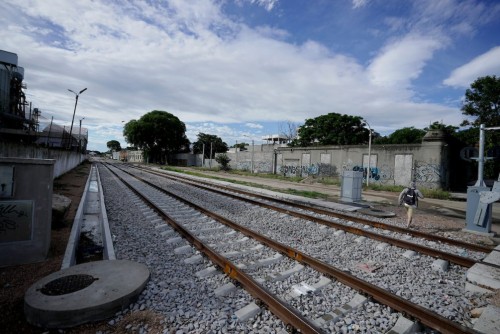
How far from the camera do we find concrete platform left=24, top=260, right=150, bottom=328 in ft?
11.1

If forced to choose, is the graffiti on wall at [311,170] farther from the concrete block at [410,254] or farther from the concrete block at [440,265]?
the concrete block at [440,265]

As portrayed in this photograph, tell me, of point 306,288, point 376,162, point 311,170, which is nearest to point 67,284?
point 306,288

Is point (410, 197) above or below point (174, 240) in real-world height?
above

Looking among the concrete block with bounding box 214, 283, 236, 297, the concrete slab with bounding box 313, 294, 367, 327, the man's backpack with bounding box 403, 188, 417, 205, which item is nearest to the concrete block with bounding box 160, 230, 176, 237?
the concrete block with bounding box 214, 283, 236, 297

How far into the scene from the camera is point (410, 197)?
898cm


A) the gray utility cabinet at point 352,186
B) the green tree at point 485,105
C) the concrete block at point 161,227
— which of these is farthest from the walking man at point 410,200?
the green tree at point 485,105

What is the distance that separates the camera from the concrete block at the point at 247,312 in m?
3.67

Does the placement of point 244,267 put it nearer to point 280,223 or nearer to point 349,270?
point 349,270

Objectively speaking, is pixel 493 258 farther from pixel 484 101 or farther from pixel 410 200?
pixel 484 101

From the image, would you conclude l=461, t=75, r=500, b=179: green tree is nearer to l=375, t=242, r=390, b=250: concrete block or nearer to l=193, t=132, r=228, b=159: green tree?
l=375, t=242, r=390, b=250: concrete block

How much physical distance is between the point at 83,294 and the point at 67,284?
534 millimetres

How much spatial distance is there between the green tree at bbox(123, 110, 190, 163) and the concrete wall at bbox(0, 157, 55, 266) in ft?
215

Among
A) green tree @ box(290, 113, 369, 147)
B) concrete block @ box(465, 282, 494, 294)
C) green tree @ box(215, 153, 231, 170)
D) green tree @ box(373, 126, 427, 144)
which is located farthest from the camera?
green tree @ box(373, 126, 427, 144)

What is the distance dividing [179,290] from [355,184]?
11.3 meters
